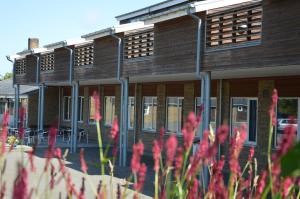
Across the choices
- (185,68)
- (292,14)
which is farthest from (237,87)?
(292,14)

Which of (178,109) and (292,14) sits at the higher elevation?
(292,14)

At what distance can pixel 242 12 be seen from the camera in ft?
40.5

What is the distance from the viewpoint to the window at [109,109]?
2722 centimetres

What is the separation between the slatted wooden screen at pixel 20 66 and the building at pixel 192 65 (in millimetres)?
1667

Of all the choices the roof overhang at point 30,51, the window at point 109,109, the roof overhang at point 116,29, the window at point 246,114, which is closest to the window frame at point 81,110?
the window at point 109,109

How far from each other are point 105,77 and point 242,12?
27.8ft

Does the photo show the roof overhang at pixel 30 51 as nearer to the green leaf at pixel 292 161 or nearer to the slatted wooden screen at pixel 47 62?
the slatted wooden screen at pixel 47 62

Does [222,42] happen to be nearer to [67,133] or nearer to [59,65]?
[59,65]

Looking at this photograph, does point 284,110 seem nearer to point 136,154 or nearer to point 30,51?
point 136,154

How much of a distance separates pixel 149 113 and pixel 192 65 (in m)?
9.96

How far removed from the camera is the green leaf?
1174mm

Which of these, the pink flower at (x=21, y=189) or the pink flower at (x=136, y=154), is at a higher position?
the pink flower at (x=136, y=154)

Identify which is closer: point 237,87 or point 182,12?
point 182,12

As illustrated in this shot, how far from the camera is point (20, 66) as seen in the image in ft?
104
